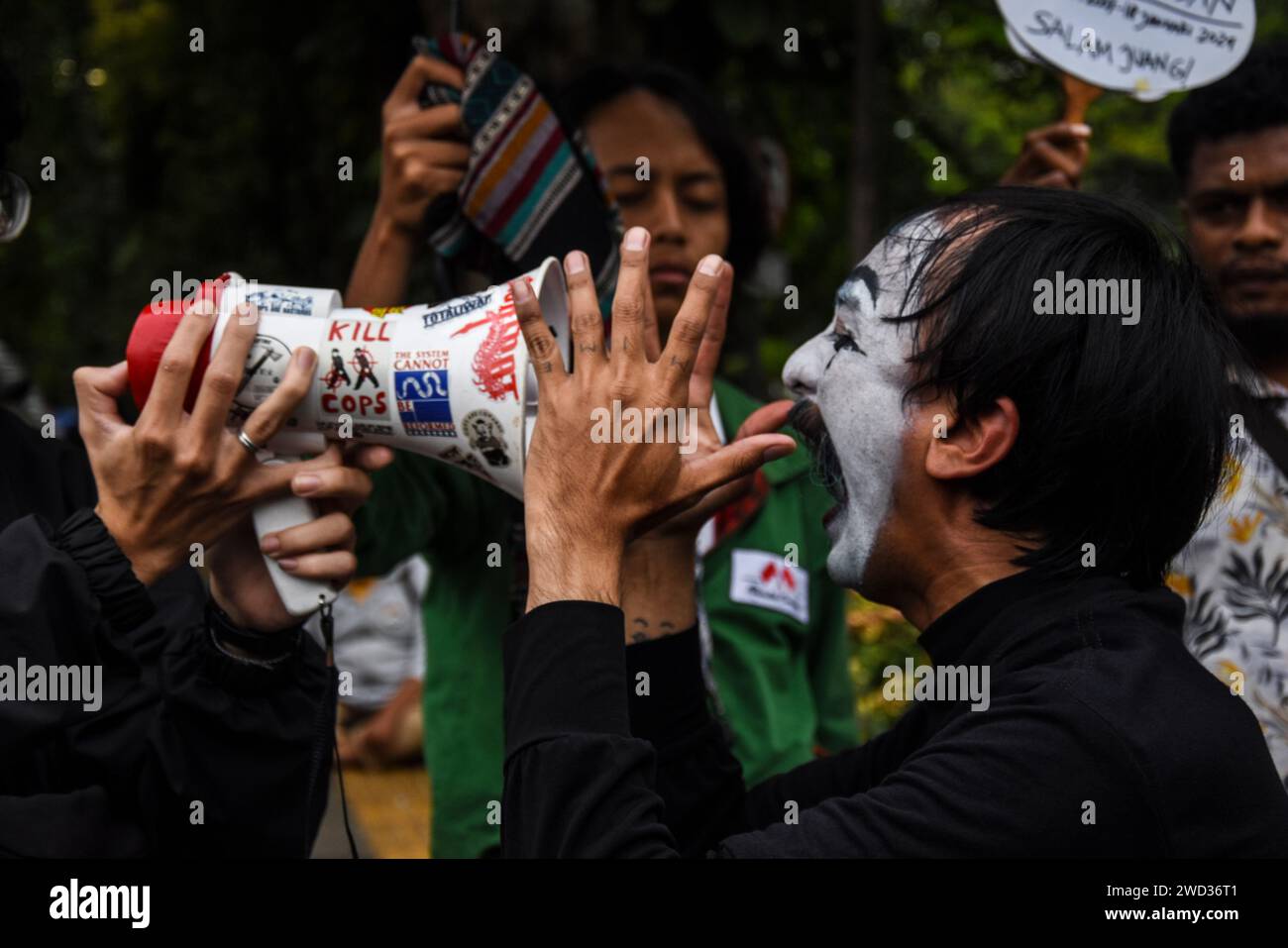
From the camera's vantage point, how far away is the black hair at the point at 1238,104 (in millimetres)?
2852

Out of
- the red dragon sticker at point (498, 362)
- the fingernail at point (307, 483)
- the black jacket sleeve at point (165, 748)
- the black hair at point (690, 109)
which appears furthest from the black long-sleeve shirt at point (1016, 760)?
the black hair at point (690, 109)

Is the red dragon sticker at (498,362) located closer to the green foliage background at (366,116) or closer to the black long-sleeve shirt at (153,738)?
the black long-sleeve shirt at (153,738)

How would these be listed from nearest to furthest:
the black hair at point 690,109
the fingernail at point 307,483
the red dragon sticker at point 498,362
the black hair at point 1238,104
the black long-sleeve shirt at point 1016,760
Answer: the black long-sleeve shirt at point 1016,760 → the red dragon sticker at point 498,362 → the fingernail at point 307,483 → the black hair at point 1238,104 → the black hair at point 690,109

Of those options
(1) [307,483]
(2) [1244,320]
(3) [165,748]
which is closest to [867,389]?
(1) [307,483]

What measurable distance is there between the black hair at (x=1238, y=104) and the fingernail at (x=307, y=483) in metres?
2.09

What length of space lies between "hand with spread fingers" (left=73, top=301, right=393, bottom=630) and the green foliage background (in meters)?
1.26

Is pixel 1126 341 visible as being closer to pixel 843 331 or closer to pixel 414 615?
pixel 843 331

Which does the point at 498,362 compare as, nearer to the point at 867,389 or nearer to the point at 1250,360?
the point at 867,389

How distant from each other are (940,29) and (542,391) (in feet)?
16.7

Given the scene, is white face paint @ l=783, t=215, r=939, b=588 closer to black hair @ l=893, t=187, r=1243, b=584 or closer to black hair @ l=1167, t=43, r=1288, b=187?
black hair @ l=893, t=187, r=1243, b=584

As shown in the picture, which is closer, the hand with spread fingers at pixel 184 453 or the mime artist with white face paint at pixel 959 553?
the mime artist with white face paint at pixel 959 553

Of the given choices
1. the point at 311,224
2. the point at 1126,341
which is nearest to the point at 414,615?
the point at 311,224

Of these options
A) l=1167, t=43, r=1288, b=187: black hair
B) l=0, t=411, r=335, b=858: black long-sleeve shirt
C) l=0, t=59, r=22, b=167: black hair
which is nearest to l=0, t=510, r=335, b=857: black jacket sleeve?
l=0, t=411, r=335, b=858: black long-sleeve shirt

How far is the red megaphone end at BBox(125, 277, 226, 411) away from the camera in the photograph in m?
1.90
